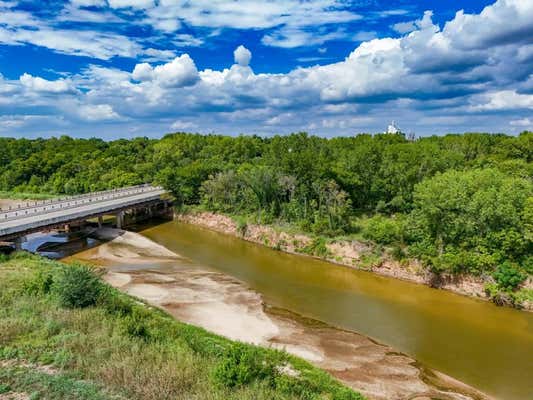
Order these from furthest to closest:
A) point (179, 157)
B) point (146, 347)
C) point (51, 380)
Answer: point (179, 157), point (146, 347), point (51, 380)

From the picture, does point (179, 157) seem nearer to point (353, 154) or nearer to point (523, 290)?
point (353, 154)

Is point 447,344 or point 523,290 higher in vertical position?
point 523,290

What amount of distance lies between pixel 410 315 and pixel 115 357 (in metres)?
21.5

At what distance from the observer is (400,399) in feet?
56.1

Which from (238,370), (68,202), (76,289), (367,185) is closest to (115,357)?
(238,370)

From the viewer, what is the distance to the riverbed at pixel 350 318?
19.7 m

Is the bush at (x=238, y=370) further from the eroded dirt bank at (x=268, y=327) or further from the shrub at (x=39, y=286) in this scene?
the shrub at (x=39, y=286)

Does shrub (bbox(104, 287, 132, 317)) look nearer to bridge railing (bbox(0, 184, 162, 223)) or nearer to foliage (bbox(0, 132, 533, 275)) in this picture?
foliage (bbox(0, 132, 533, 275))

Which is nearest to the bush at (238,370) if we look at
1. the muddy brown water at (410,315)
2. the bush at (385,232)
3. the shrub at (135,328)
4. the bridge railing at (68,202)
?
the shrub at (135,328)

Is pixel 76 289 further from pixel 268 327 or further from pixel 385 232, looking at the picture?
pixel 385 232

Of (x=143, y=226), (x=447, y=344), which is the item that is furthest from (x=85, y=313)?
(x=143, y=226)

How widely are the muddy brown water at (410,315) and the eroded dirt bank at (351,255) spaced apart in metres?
0.84

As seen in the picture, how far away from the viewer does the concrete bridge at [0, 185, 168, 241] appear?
122ft

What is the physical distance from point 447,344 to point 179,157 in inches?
2591
